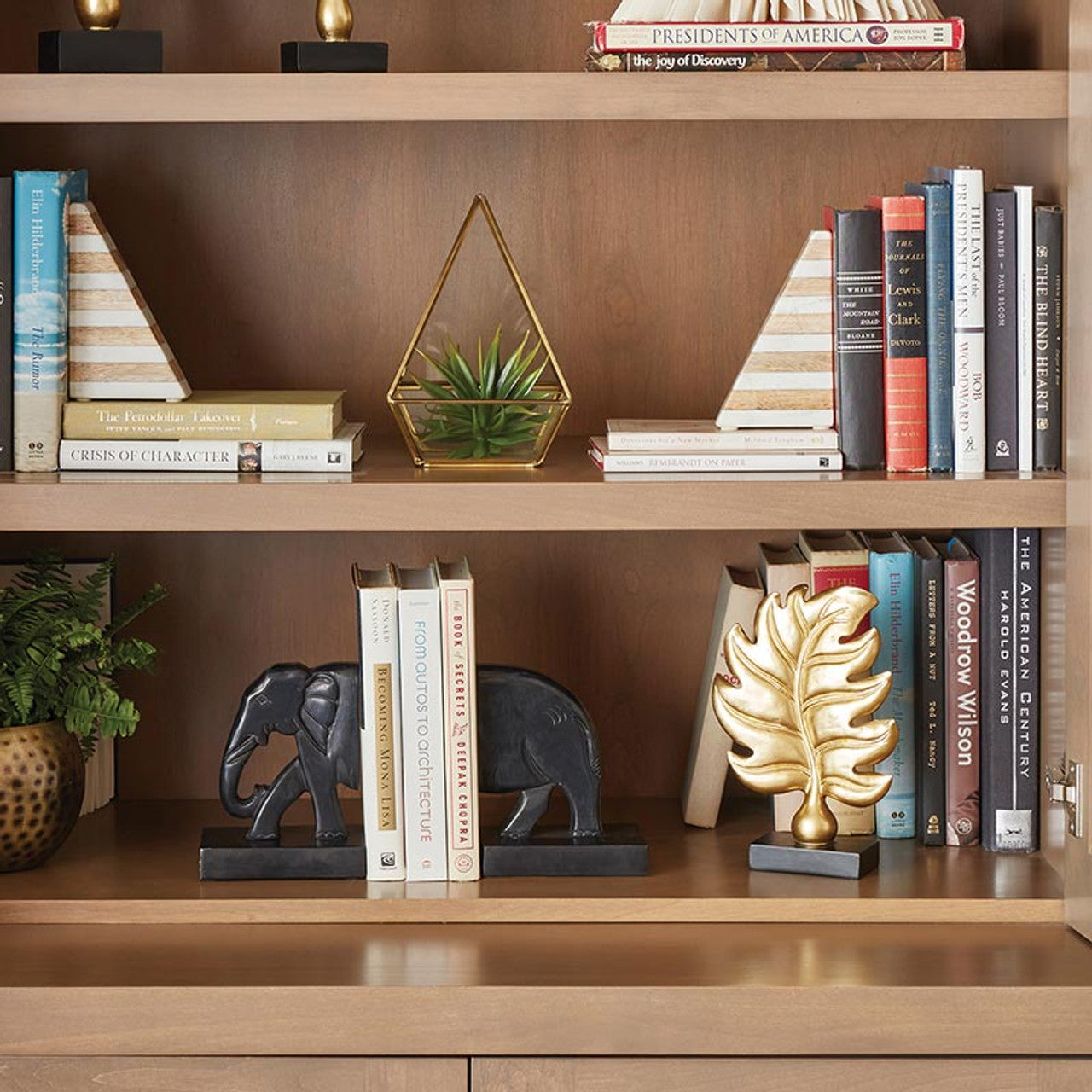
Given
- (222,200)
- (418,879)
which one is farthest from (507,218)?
(418,879)

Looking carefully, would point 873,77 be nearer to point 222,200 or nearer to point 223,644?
point 222,200

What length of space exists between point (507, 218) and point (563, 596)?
392mm

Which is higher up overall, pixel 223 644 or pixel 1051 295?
pixel 1051 295

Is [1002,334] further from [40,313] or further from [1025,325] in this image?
[40,313]

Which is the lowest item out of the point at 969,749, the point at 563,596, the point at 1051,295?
Result: the point at 969,749

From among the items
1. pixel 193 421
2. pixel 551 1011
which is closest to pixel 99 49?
pixel 193 421

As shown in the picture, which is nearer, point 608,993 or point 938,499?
point 608,993

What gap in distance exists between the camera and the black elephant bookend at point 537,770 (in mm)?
1585

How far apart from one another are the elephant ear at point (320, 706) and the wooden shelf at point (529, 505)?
166 mm

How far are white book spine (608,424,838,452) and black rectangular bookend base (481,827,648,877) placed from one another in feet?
1.18

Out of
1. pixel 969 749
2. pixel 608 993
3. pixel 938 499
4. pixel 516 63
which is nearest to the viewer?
pixel 608 993

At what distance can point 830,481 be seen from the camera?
4.91ft

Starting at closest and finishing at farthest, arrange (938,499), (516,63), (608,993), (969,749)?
(608,993) → (938,499) → (969,749) → (516,63)

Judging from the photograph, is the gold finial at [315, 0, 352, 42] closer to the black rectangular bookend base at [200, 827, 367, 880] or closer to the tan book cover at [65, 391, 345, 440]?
the tan book cover at [65, 391, 345, 440]
